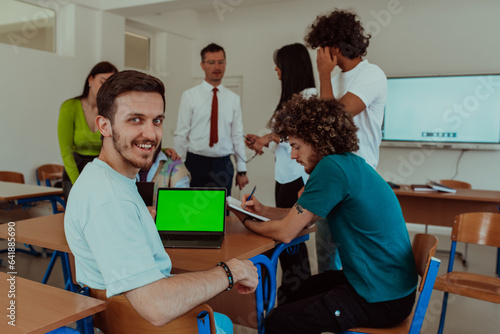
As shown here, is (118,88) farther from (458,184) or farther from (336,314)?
(458,184)

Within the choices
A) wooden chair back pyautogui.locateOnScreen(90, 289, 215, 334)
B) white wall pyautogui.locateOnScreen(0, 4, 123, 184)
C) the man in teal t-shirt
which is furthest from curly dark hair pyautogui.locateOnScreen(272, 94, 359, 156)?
white wall pyautogui.locateOnScreen(0, 4, 123, 184)

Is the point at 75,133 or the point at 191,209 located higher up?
the point at 75,133

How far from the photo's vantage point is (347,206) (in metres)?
1.63

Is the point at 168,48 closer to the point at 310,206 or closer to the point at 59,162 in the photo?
the point at 59,162

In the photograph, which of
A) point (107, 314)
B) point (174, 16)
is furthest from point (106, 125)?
point (174, 16)

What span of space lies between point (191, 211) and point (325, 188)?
66cm

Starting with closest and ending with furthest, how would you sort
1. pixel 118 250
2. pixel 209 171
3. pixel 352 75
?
pixel 118 250 → pixel 352 75 → pixel 209 171

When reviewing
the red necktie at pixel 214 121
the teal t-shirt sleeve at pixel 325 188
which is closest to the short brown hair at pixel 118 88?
the teal t-shirt sleeve at pixel 325 188

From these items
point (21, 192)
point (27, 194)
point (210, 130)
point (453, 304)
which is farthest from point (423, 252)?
point (21, 192)

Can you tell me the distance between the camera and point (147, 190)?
2.14 metres

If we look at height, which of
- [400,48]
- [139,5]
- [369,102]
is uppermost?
[139,5]

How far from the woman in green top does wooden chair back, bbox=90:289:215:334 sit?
5.88ft

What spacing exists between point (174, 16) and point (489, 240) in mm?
5776

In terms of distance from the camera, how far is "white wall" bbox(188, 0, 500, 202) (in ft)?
17.4
